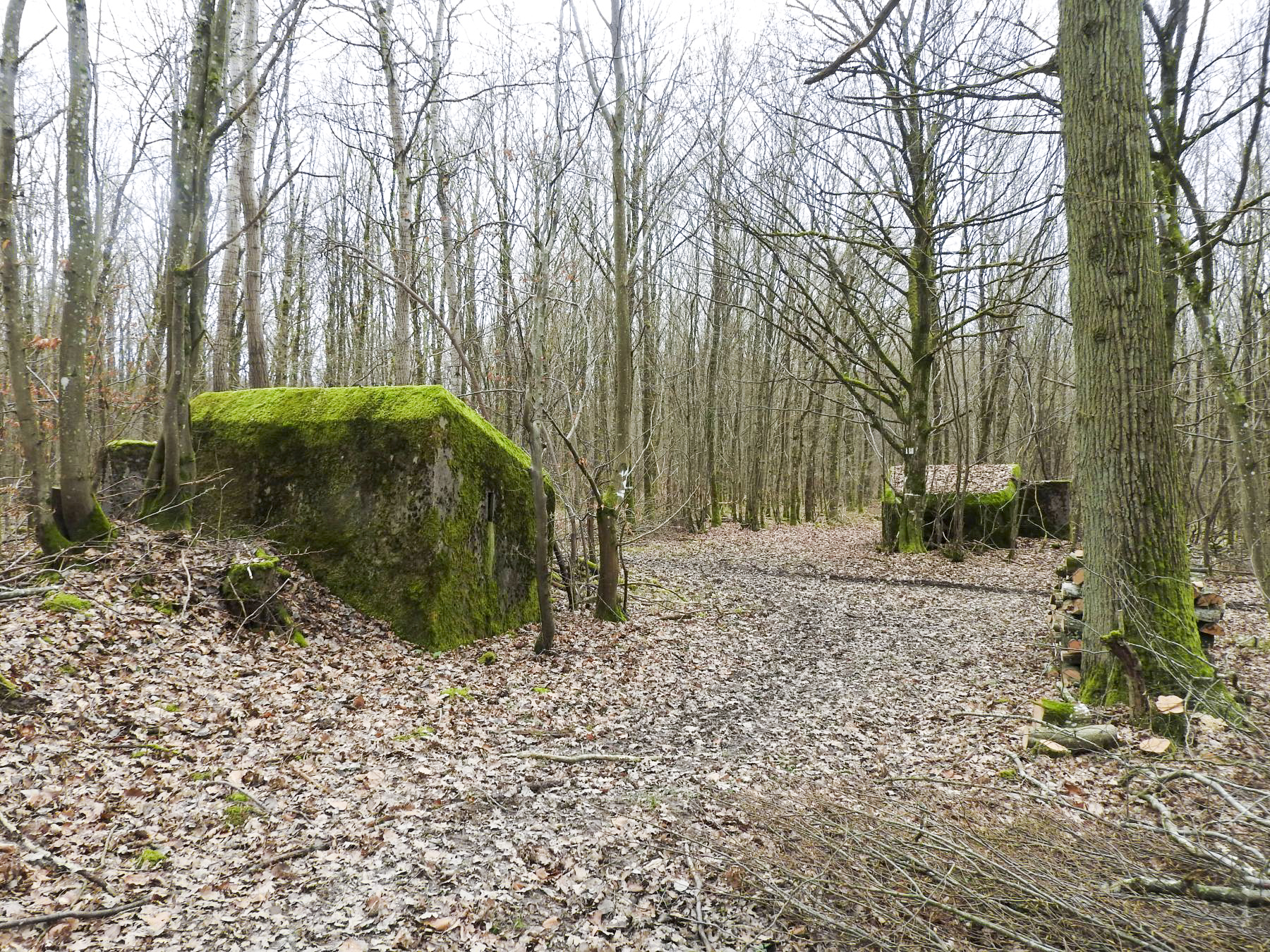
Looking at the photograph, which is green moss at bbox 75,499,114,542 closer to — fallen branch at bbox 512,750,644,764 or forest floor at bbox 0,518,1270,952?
forest floor at bbox 0,518,1270,952

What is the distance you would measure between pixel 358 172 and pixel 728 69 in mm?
11289

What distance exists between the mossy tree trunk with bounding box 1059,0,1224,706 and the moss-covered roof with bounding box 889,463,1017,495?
967cm

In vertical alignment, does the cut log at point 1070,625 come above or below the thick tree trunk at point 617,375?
below

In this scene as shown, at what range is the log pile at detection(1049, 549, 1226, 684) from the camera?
5.34 m

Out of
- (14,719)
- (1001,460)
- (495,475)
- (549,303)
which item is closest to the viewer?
(14,719)

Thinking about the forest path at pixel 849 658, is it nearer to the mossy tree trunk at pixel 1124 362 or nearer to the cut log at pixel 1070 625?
the cut log at pixel 1070 625

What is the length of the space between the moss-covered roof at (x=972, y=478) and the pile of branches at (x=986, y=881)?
1198 cm

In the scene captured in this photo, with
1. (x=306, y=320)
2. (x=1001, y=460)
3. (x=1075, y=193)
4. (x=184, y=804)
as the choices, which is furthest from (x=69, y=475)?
(x=1001, y=460)

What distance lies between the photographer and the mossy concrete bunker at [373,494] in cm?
685

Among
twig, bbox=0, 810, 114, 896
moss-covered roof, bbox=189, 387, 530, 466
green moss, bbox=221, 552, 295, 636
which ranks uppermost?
moss-covered roof, bbox=189, 387, 530, 466

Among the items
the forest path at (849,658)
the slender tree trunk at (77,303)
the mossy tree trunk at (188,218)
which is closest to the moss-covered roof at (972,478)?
the forest path at (849,658)

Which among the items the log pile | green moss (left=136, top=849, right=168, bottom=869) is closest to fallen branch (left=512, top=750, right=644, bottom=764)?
green moss (left=136, top=849, right=168, bottom=869)

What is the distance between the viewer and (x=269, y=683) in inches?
200

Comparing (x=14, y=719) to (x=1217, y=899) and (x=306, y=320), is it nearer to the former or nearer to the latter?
(x=1217, y=899)
